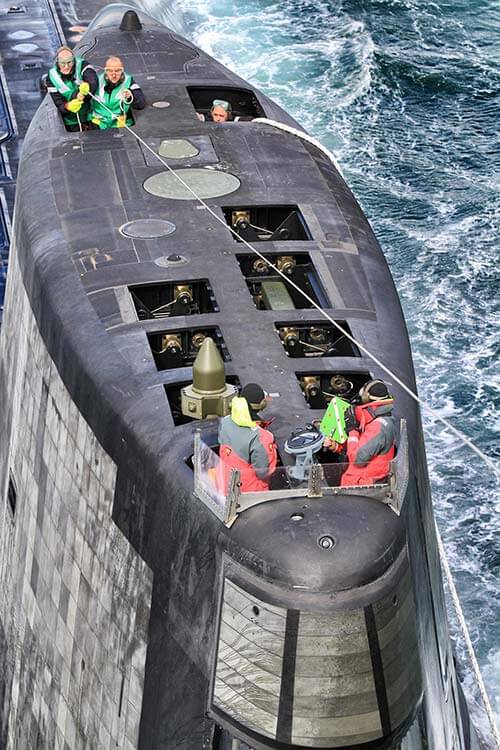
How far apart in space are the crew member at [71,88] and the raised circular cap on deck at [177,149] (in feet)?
6.90

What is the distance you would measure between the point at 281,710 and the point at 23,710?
30.0 ft

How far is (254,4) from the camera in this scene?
70375mm

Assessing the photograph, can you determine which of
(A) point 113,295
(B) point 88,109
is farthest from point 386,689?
(B) point 88,109

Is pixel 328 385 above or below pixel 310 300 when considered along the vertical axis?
below

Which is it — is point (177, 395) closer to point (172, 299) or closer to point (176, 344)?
point (176, 344)

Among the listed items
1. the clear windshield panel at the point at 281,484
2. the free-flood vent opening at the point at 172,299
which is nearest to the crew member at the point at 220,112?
the free-flood vent opening at the point at 172,299

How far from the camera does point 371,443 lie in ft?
63.4

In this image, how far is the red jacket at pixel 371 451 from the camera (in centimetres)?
1928

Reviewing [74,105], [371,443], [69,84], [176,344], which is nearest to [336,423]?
[371,443]

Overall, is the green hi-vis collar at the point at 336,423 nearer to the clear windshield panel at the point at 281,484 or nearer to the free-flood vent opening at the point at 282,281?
the clear windshield panel at the point at 281,484

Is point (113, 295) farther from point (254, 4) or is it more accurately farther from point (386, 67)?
point (254, 4)

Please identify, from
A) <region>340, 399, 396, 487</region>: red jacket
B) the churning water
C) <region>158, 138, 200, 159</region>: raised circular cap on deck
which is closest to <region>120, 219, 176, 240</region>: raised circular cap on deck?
<region>158, 138, 200, 159</region>: raised circular cap on deck

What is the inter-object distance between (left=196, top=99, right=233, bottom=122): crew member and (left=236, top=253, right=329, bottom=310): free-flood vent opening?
679cm

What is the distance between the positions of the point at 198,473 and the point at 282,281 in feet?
22.3
